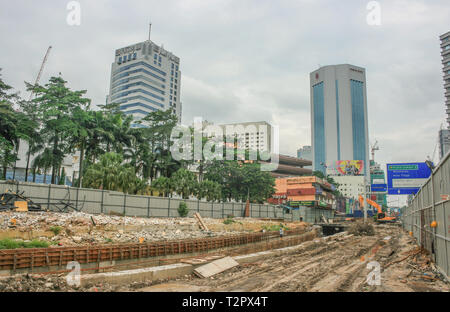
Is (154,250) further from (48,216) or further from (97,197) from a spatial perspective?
(97,197)

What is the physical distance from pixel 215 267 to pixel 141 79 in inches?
6034

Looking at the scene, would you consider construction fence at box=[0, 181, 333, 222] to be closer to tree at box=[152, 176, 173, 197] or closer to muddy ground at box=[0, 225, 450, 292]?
tree at box=[152, 176, 173, 197]

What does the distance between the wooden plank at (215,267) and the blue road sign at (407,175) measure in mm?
20161

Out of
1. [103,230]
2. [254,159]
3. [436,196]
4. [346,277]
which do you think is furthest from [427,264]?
[254,159]

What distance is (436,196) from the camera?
12.9 meters

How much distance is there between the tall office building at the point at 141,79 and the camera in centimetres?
15438

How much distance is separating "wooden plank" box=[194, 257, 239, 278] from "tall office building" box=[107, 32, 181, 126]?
466ft

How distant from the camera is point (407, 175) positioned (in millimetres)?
28203

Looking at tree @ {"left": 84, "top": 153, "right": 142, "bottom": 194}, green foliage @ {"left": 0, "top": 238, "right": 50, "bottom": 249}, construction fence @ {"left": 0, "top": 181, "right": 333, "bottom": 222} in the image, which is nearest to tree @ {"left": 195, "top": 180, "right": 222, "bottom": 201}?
construction fence @ {"left": 0, "top": 181, "right": 333, "bottom": 222}

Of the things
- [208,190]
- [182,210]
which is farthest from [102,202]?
[208,190]

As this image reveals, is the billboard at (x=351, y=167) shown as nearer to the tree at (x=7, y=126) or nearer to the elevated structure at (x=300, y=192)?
the elevated structure at (x=300, y=192)

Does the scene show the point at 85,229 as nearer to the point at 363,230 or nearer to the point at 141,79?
the point at 363,230

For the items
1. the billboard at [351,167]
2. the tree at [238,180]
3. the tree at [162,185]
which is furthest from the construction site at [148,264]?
the billboard at [351,167]

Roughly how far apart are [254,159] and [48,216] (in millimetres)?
52536
